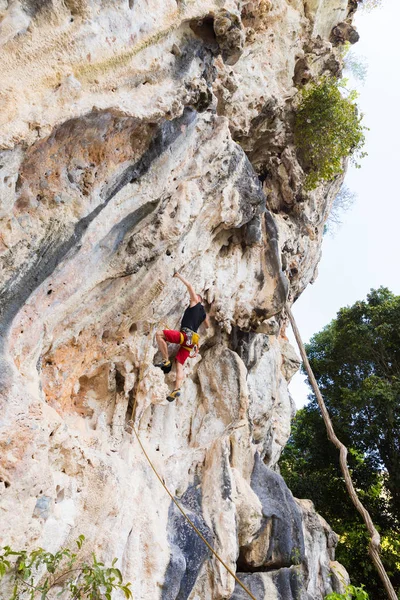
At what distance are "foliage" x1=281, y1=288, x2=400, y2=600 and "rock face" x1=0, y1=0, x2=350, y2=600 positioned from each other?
404 centimetres

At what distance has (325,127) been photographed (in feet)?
33.1

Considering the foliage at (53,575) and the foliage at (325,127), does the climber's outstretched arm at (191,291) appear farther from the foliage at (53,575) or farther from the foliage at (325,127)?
the foliage at (325,127)

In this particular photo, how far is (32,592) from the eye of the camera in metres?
3.23

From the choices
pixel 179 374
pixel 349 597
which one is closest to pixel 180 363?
pixel 179 374

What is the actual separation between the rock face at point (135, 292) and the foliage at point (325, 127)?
5.75ft

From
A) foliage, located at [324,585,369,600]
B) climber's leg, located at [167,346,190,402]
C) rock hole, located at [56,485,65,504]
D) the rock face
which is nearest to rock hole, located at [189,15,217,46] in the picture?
the rock face

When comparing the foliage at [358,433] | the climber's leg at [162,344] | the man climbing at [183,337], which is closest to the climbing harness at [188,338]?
the man climbing at [183,337]

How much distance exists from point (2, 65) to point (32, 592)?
13.5ft

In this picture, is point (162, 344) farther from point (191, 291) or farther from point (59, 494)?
point (59, 494)

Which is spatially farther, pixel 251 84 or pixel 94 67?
pixel 251 84

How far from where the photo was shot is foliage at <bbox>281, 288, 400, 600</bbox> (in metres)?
12.2

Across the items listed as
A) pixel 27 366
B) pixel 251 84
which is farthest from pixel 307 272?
pixel 27 366

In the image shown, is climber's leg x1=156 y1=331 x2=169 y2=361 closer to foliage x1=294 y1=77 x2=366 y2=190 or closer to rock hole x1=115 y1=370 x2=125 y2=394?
rock hole x1=115 y1=370 x2=125 y2=394

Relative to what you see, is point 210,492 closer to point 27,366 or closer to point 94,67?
point 27,366
